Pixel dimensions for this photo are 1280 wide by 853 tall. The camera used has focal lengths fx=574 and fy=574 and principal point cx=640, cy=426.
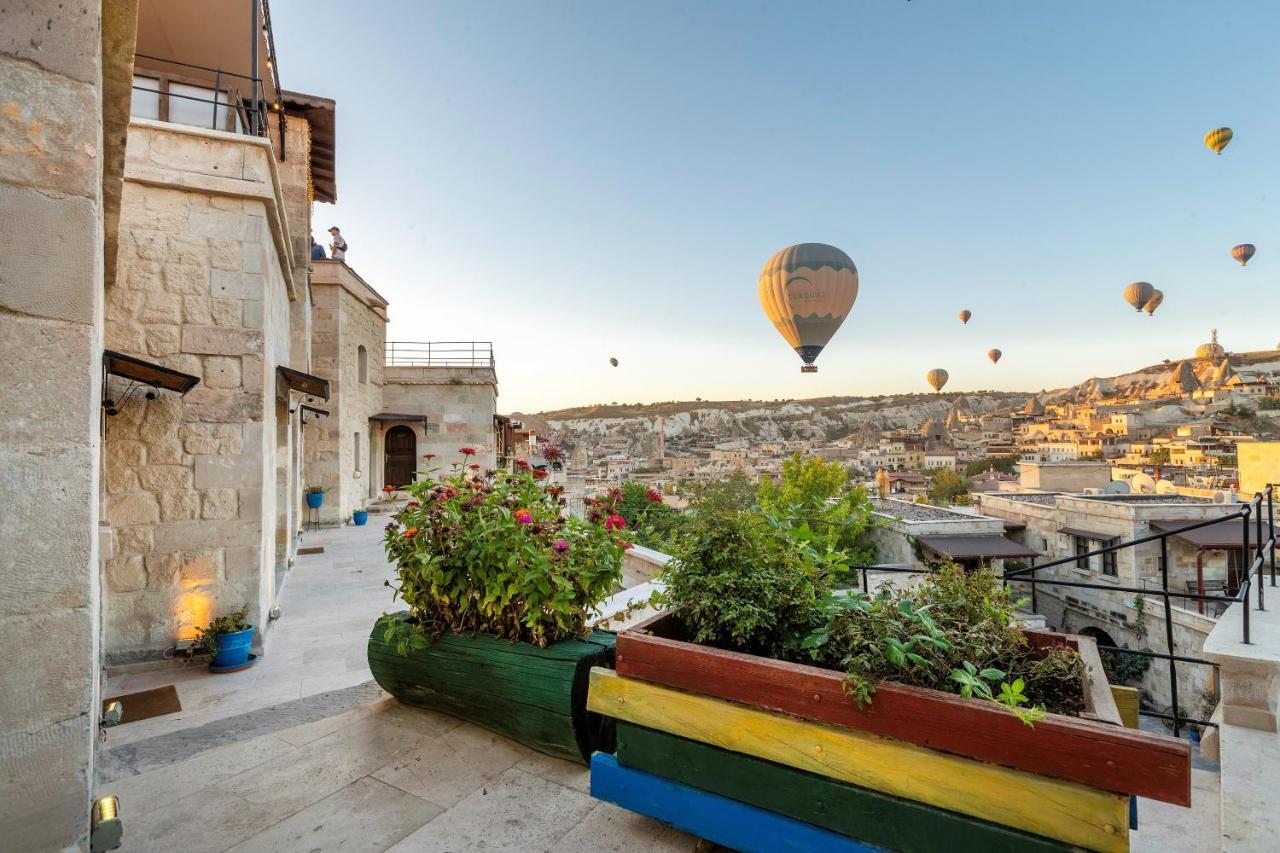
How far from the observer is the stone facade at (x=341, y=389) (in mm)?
11445

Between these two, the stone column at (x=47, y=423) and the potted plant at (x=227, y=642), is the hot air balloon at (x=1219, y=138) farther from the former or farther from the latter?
the potted plant at (x=227, y=642)

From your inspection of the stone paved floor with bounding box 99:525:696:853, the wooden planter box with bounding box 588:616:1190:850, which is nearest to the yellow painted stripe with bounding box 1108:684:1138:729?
the wooden planter box with bounding box 588:616:1190:850

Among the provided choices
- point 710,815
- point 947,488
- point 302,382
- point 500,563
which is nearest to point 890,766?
point 710,815

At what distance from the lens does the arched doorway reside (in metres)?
14.9

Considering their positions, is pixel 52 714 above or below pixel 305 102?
below

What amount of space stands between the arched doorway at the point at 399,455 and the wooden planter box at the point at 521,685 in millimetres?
13228

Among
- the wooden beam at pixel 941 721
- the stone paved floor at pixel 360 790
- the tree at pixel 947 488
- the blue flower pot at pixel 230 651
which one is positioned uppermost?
the wooden beam at pixel 941 721

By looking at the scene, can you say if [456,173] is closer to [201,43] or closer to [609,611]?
[201,43]

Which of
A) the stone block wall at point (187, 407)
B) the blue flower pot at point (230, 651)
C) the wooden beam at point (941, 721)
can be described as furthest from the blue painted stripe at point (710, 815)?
the stone block wall at point (187, 407)

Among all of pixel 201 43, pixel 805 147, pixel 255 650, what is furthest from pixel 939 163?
pixel 255 650

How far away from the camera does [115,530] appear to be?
168 inches

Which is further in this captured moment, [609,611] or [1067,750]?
[609,611]

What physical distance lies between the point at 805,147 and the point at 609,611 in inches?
770

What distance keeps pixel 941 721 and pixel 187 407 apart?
5.31 m
